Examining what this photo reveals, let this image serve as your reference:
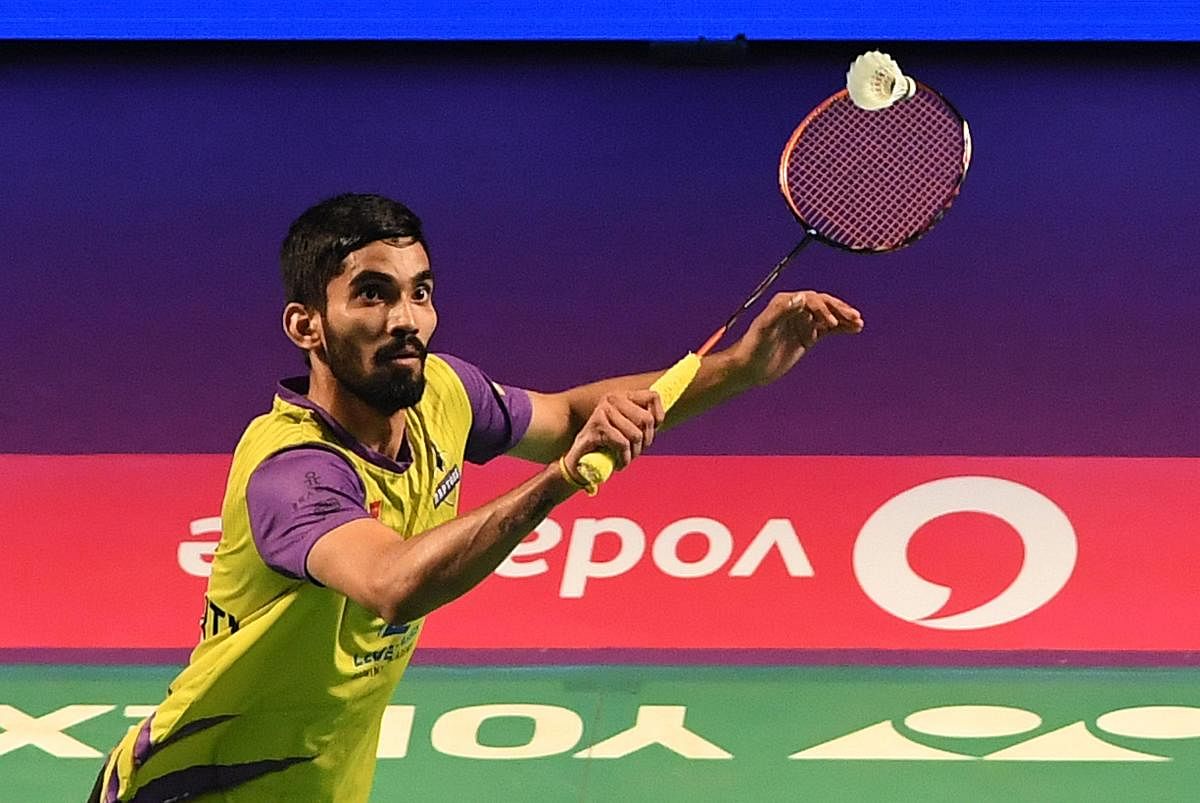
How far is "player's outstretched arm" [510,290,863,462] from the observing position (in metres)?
3.29

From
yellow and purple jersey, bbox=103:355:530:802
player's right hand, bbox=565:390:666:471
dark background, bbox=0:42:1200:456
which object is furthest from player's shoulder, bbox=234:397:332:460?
dark background, bbox=0:42:1200:456

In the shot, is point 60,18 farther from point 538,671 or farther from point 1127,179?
point 1127,179

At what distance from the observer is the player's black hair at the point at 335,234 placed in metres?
2.89

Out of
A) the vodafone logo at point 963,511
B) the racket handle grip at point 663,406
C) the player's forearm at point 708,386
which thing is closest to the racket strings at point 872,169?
the player's forearm at point 708,386

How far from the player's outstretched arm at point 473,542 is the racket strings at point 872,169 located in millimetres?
1548

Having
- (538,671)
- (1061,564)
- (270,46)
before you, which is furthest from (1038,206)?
(270,46)

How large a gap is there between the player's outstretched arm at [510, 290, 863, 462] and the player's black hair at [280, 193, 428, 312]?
2.30 ft

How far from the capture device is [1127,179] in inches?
228

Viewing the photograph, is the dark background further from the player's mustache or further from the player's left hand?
the player's mustache

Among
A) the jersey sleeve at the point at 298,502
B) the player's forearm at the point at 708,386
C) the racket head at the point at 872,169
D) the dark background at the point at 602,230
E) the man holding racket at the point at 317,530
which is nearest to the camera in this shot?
the jersey sleeve at the point at 298,502

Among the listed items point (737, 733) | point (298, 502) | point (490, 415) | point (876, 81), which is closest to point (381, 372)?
point (298, 502)

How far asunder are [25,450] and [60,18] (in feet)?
4.39

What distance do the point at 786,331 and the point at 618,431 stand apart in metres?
0.92

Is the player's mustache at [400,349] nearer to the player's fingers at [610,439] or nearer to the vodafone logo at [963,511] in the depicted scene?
the player's fingers at [610,439]
